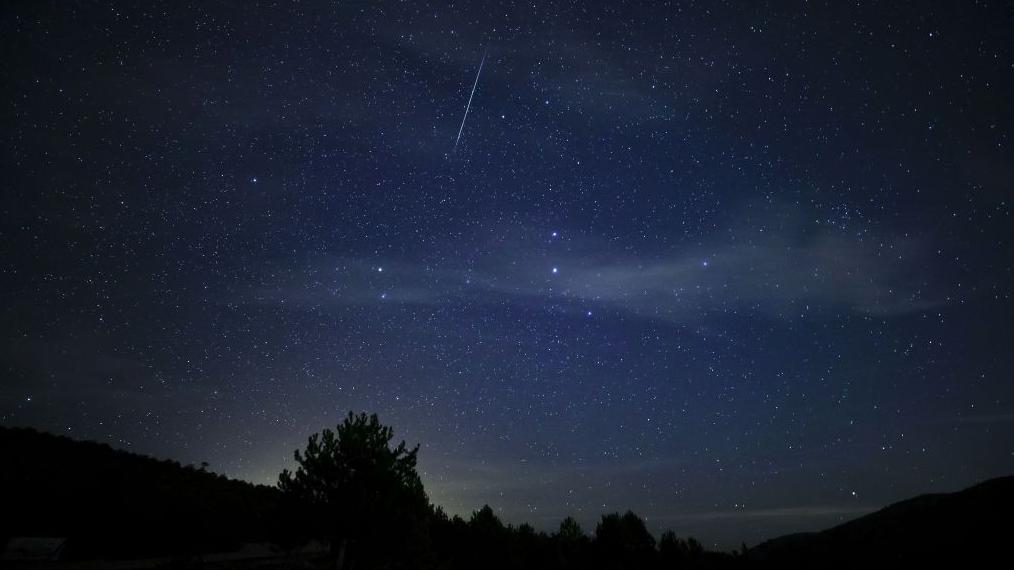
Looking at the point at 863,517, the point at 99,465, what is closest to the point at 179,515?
the point at 99,465

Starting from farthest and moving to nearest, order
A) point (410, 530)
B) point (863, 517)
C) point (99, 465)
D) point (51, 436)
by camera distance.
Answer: point (863, 517) → point (51, 436) → point (99, 465) → point (410, 530)

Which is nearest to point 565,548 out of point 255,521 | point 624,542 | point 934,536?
point 624,542

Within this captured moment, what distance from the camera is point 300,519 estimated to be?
19.0m

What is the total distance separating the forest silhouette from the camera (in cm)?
1958

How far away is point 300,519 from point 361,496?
230 centimetres

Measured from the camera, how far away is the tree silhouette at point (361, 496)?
19.2m

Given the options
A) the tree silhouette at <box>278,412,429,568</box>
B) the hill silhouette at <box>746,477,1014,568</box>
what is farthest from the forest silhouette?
the hill silhouette at <box>746,477,1014,568</box>

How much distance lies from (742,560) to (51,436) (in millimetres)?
56584

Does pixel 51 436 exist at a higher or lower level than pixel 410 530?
higher

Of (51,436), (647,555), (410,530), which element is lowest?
(647,555)

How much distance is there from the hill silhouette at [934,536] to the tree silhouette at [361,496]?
47.5 m

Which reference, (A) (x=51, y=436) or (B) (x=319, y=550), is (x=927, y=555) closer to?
(B) (x=319, y=550)

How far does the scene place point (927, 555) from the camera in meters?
73.3

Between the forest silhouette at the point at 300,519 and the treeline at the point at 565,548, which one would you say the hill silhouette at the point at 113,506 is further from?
the treeline at the point at 565,548
